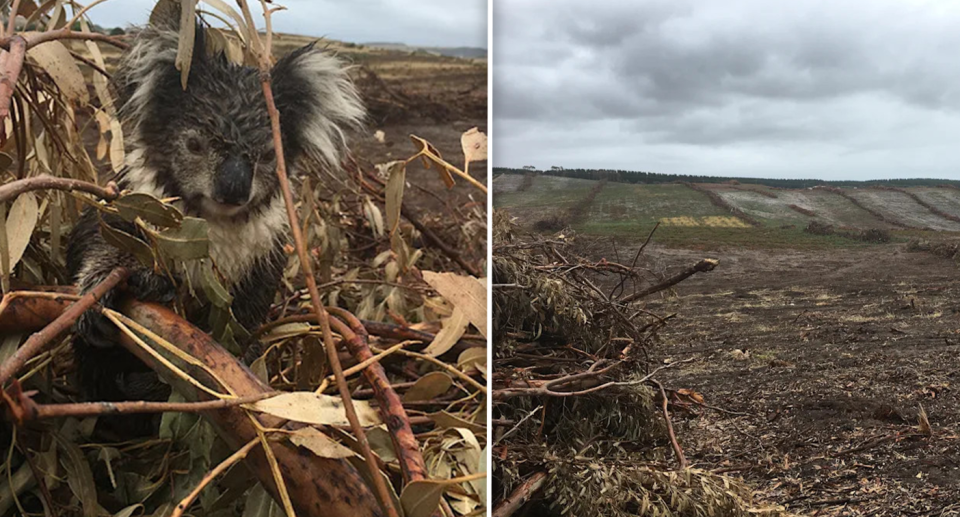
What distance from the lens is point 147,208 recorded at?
33.0 inches

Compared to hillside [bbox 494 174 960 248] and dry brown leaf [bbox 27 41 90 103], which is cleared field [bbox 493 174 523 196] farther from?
dry brown leaf [bbox 27 41 90 103]

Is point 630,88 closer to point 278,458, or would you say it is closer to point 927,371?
point 927,371

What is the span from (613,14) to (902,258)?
0.51 m

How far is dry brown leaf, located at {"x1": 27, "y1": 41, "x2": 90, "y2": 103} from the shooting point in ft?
3.45

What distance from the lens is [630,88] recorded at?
46.2 inches

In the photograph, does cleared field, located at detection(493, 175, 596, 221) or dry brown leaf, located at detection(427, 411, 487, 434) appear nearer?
dry brown leaf, located at detection(427, 411, 487, 434)

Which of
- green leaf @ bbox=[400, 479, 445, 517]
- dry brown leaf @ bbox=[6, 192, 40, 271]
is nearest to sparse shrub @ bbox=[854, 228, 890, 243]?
green leaf @ bbox=[400, 479, 445, 517]

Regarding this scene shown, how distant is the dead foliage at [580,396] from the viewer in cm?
111

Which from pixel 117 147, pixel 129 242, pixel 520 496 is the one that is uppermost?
pixel 117 147

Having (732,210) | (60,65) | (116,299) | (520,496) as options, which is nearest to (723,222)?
(732,210)

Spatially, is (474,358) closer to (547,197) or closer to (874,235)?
(547,197)

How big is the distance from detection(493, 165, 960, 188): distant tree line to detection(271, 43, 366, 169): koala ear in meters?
0.32

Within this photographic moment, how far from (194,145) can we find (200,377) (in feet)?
1.32

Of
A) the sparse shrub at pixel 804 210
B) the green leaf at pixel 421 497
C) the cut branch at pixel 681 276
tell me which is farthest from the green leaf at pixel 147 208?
the sparse shrub at pixel 804 210
